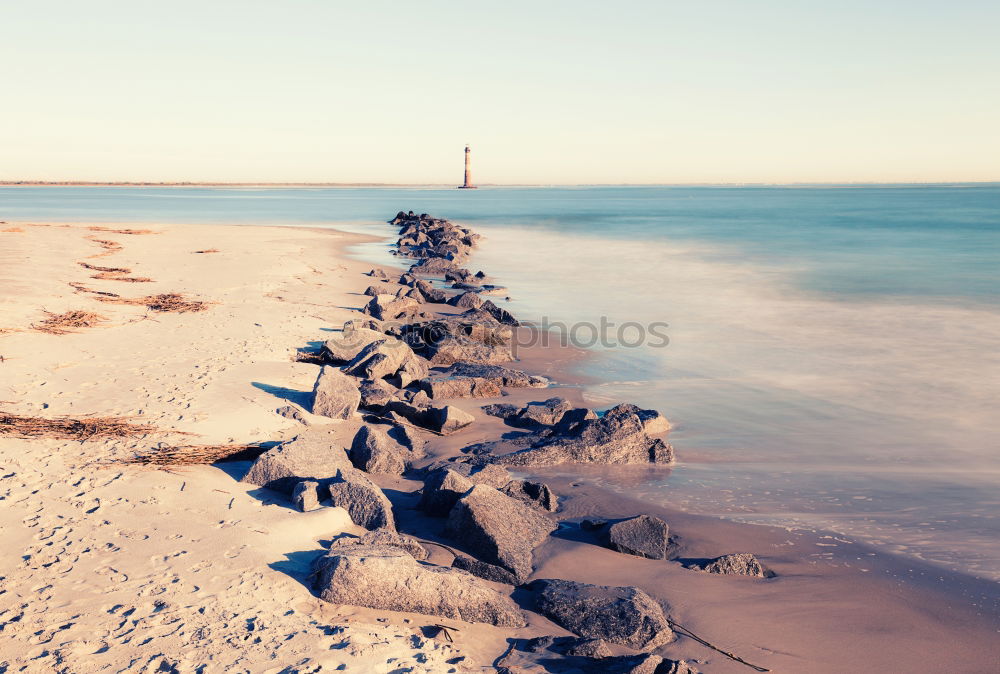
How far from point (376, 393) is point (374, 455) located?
1778 mm

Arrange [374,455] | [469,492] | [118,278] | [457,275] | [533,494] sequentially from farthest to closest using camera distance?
[457,275] < [118,278] < [374,455] < [533,494] < [469,492]

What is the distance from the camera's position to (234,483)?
5.33 metres

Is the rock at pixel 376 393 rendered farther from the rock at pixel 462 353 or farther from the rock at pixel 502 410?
the rock at pixel 462 353

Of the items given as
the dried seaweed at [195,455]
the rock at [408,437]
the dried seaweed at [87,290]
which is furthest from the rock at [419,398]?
the dried seaweed at [87,290]

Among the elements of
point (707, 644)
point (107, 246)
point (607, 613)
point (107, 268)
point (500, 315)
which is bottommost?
point (707, 644)

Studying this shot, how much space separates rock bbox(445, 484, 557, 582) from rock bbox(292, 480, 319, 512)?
0.92m

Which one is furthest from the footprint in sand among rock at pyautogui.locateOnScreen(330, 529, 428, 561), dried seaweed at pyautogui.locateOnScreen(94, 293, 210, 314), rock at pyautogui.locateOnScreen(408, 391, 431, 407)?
dried seaweed at pyautogui.locateOnScreen(94, 293, 210, 314)

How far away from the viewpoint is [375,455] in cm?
610

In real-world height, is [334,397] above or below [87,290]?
below

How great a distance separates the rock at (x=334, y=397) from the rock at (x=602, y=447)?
5.62 feet

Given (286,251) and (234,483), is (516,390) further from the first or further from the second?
(286,251)

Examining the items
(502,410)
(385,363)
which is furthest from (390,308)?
(502,410)

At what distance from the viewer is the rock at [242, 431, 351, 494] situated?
5281 mm

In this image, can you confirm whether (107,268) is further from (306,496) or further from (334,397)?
(306,496)
